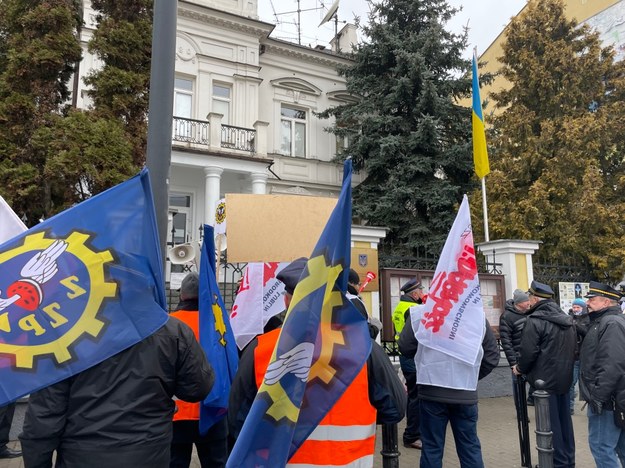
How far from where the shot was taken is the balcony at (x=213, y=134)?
591 inches

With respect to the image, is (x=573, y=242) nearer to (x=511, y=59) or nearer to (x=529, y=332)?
(x=511, y=59)

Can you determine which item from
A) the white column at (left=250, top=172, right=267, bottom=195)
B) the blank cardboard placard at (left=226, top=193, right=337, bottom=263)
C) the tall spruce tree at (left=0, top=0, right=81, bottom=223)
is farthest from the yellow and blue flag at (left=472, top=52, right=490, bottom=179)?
the tall spruce tree at (left=0, top=0, right=81, bottom=223)

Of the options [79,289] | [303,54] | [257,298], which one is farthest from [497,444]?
[303,54]

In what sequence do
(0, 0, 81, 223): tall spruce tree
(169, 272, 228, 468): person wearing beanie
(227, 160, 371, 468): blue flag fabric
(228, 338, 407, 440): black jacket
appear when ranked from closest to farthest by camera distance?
(227, 160, 371, 468): blue flag fabric → (228, 338, 407, 440): black jacket → (169, 272, 228, 468): person wearing beanie → (0, 0, 81, 223): tall spruce tree

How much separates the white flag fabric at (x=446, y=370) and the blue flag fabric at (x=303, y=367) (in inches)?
81.1

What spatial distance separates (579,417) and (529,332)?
411 cm

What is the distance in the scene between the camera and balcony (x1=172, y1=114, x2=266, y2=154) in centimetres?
1501

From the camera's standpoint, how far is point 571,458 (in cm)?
467

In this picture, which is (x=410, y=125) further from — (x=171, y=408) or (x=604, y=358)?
(x=171, y=408)

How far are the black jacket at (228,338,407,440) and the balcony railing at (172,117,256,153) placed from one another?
522 inches

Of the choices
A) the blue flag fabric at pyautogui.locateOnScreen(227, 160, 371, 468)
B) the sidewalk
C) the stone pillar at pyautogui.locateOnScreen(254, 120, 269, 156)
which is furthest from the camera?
the stone pillar at pyautogui.locateOnScreen(254, 120, 269, 156)

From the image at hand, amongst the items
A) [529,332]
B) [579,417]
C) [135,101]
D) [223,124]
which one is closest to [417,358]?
[529,332]

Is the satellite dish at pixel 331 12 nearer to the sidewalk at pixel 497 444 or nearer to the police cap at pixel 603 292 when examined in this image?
the sidewalk at pixel 497 444

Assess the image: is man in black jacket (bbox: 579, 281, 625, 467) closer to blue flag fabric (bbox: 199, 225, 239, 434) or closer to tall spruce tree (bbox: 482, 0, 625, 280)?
blue flag fabric (bbox: 199, 225, 239, 434)
